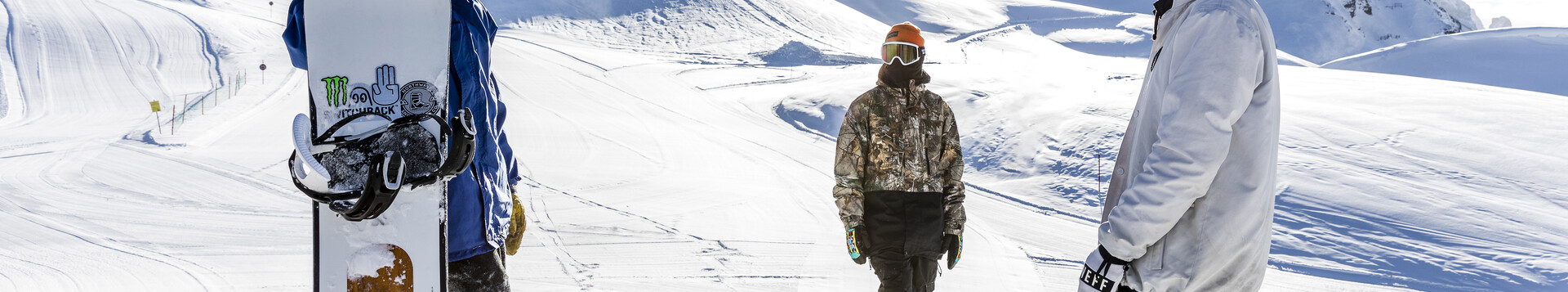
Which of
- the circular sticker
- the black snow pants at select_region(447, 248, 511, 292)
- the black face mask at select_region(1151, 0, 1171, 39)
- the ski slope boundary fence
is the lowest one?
the ski slope boundary fence

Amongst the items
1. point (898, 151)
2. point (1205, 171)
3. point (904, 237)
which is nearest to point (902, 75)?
point (898, 151)

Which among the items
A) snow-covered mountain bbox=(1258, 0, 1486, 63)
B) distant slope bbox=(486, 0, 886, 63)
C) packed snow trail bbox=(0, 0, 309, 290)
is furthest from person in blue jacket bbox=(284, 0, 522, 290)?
snow-covered mountain bbox=(1258, 0, 1486, 63)

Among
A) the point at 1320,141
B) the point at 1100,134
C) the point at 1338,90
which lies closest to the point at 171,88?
the point at 1100,134

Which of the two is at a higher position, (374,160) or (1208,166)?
(1208,166)

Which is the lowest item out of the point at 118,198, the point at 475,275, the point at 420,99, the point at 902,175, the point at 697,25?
the point at 118,198

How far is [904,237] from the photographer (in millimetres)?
2977

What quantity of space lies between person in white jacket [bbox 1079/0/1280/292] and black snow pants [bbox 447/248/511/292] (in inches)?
59.0

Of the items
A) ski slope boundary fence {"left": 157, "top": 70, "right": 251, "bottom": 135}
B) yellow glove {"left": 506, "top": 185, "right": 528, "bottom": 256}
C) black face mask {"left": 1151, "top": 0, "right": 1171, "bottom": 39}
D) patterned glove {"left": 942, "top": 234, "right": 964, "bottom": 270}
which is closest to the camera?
black face mask {"left": 1151, "top": 0, "right": 1171, "bottom": 39}

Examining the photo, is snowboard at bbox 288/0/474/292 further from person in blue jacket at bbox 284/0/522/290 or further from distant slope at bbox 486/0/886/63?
distant slope at bbox 486/0/886/63

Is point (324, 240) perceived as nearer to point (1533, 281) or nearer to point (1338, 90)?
point (1533, 281)

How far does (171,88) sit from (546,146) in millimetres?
6956

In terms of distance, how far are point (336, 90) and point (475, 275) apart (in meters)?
0.60

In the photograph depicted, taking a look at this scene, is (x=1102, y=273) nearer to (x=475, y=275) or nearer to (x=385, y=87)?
(x=475, y=275)

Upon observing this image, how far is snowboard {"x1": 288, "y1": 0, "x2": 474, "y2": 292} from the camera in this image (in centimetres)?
221
